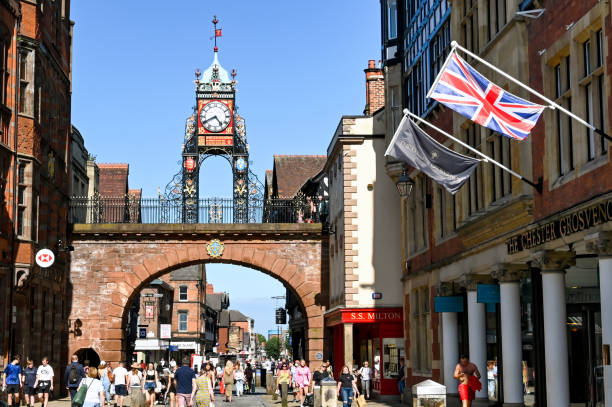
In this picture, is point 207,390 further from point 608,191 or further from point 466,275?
point 608,191

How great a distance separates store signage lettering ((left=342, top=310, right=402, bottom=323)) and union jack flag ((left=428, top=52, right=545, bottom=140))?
2186cm

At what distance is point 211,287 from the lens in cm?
16538

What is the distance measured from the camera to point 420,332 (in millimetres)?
31484

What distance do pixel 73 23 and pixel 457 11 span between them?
2100cm

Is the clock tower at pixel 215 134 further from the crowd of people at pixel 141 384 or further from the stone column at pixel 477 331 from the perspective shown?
the stone column at pixel 477 331

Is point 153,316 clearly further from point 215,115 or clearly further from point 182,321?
point 215,115

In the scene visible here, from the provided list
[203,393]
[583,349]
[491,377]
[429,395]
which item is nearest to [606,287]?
[429,395]

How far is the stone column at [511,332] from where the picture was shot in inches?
808

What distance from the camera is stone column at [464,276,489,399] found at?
23.2m

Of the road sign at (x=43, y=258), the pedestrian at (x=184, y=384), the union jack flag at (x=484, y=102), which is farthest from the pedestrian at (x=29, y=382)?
the union jack flag at (x=484, y=102)

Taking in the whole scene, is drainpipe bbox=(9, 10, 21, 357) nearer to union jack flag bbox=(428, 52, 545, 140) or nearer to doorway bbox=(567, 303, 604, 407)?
doorway bbox=(567, 303, 604, 407)

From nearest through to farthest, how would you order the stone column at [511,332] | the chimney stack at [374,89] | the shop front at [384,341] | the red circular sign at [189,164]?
the stone column at [511,332] → the shop front at [384,341] → the chimney stack at [374,89] → the red circular sign at [189,164]

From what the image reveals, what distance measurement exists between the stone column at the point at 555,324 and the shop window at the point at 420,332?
11.6m

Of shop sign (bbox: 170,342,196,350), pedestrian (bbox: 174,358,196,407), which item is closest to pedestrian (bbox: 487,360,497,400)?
pedestrian (bbox: 174,358,196,407)
